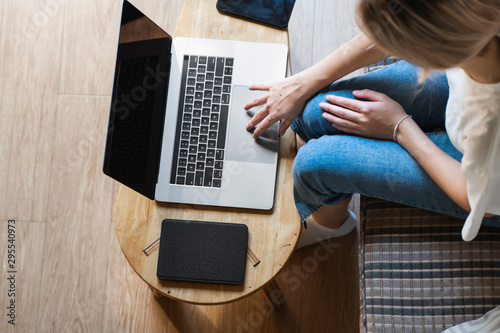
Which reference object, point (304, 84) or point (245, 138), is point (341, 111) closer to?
point (304, 84)

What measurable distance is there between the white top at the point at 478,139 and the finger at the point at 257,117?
0.42 m

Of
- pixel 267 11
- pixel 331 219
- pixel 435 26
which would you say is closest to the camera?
pixel 435 26

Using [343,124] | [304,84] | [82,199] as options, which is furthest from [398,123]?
[82,199]

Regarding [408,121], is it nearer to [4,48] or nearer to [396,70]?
[396,70]

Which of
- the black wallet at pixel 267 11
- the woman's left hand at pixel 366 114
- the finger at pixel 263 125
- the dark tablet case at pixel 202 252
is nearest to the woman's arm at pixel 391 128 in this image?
the woman's left hand at pixel 366 114

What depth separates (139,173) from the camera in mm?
1056

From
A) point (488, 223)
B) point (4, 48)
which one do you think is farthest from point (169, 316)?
point (4, 48)

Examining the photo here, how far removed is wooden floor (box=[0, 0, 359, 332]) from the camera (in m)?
1.49

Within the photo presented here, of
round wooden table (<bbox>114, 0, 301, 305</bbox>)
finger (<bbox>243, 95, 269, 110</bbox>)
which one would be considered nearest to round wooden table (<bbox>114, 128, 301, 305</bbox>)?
round wooden table (<bbox>114, 0, 301, 305</bbox>)

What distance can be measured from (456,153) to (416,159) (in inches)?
3.5

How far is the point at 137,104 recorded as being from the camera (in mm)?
1060

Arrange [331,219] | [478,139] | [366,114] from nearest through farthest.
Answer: [478,139] < [366,114] < [331,219]

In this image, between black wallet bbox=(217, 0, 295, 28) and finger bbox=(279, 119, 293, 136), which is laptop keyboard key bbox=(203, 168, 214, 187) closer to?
finger bbox=(279, 119, 293, 136)

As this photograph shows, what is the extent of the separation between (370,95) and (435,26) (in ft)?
1.41
